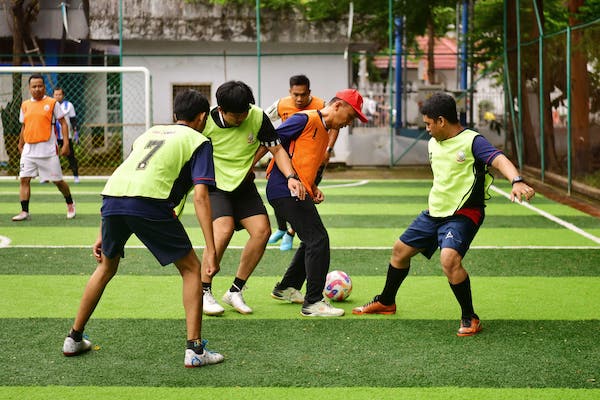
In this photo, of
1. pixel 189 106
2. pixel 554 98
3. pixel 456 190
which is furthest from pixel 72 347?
pixel 554 98

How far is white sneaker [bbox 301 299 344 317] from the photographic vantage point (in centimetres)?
728

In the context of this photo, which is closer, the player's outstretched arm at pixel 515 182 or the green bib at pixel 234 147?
the player's outstretched arm at pixel 515 182

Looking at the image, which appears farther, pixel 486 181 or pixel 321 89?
pixel 321 89

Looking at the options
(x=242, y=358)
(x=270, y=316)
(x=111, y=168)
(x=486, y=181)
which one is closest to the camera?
(x=242, y=358)

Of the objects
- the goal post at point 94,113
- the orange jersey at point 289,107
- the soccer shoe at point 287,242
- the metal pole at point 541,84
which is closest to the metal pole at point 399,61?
the metal pole at point 541,84

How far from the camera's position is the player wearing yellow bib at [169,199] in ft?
18.7

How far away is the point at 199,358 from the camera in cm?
585

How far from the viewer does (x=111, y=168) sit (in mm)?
21031

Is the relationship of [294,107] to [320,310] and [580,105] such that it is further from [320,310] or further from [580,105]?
[580,105]

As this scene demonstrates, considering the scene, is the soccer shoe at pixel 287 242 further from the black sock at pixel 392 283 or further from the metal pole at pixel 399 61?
the metal pole at pixel 399 61

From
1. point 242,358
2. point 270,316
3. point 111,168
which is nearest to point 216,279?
point 270,316

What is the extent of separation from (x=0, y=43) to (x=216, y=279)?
51.1 ft

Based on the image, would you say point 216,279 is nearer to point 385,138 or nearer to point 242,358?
point 242,358

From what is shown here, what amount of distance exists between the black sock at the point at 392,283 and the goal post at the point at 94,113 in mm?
12845
